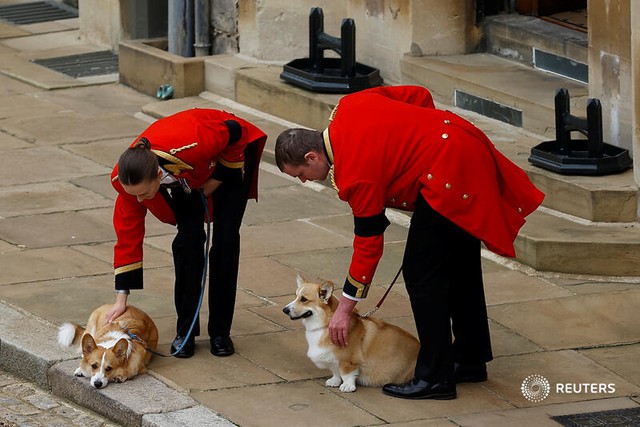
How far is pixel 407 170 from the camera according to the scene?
21.6 feet

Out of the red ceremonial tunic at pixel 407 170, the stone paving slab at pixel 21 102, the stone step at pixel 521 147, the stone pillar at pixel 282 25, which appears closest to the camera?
the red ceremonial tunic at pixel 407 170

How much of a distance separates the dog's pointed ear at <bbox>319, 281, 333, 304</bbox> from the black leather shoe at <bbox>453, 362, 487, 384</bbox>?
75cm

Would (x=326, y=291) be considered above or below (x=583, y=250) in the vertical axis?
above

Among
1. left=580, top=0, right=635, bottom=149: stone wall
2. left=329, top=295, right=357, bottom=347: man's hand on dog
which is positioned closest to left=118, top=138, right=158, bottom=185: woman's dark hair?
left=329, top=295, right=357, bottom=347: man's hand on dog

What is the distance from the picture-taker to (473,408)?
685cm

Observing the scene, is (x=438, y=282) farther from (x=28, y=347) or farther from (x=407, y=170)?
(x=28, y=347)

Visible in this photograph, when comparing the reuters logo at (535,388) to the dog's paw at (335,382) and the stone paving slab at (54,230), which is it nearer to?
the dog's paw at (335,382)

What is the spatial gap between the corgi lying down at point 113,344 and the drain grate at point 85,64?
719cm

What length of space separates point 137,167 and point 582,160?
3.85 m

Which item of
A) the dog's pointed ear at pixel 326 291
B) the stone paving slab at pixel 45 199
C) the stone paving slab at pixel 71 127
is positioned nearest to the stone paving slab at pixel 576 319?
the dog's pointed ear at pixel 326 291

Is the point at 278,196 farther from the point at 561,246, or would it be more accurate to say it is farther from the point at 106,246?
the point at 561,246

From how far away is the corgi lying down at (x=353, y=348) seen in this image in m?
6.95

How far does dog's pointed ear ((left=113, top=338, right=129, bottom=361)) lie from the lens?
6945 mm

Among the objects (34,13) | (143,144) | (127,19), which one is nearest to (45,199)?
(143,144)
